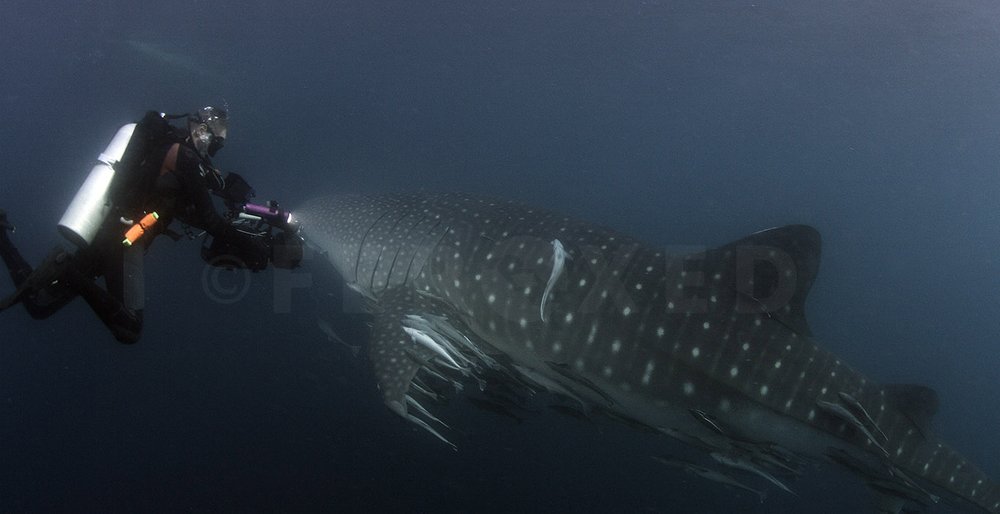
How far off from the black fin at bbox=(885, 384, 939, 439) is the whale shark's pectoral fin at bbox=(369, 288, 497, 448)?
3.19 meters

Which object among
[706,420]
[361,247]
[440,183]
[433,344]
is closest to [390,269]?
[361,247]

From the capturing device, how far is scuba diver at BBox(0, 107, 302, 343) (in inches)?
161

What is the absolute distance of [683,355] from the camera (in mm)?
4066

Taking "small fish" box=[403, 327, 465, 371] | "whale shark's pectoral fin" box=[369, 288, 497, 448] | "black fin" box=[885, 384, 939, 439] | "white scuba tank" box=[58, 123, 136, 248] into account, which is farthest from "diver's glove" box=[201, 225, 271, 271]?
"black fin" box=[885, 384, 939, 439]

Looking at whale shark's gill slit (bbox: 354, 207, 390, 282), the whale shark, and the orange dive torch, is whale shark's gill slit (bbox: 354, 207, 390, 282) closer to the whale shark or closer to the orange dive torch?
the whale shark

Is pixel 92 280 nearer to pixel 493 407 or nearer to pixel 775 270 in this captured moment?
pixel 493 407

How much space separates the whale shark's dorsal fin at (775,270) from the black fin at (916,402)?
2.66ft

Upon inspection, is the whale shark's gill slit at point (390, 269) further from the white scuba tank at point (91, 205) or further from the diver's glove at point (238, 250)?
the white scuba tank at point (91, 205)

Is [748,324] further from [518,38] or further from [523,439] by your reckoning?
[518,38]

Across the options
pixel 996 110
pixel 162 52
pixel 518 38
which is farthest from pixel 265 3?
pixel 996 110

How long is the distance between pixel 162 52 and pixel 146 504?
34.8m

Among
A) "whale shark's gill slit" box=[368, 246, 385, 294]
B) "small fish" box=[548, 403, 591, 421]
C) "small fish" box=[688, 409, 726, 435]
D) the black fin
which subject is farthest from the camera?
"whale shark's gill slit" box=[368, 246, 385, 294]

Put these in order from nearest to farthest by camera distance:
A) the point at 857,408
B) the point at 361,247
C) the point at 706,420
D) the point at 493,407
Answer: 1. the point at 857,408
2. the point at 706,420
3. the point at 493,407
4. the point at 361,247

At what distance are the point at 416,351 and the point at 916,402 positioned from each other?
13.4ft
